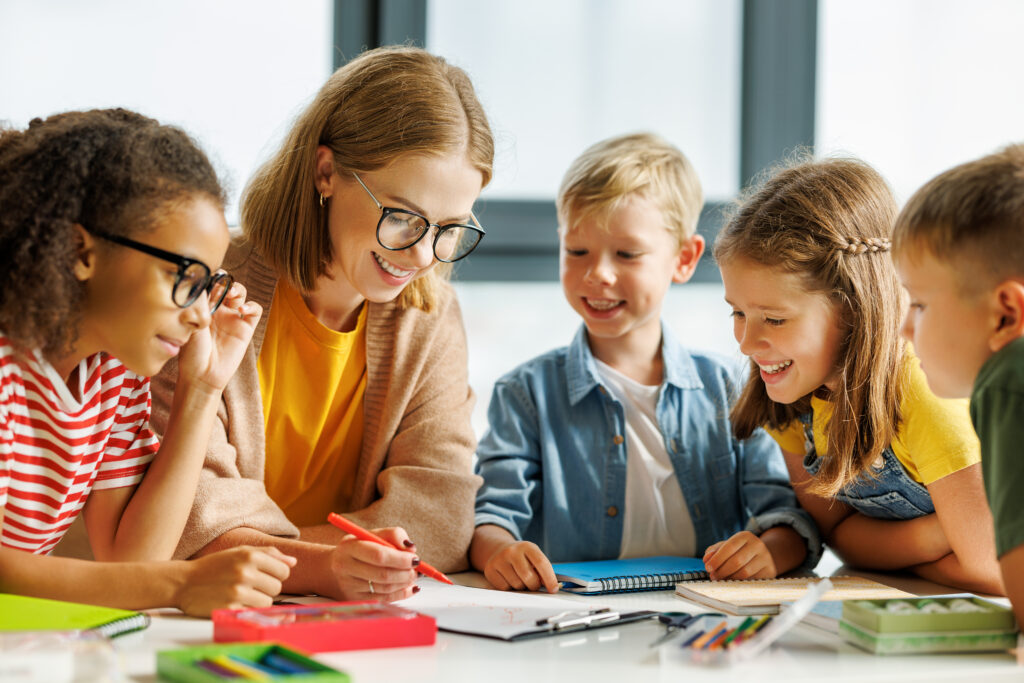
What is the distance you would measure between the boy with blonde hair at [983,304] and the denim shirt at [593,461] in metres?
0.57

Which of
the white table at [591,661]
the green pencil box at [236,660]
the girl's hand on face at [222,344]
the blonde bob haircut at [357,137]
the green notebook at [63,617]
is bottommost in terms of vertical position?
the white table at [591,661]

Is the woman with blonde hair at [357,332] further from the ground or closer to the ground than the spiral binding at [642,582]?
further from the ground

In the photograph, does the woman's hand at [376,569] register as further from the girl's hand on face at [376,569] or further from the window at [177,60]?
the window at [177,60]

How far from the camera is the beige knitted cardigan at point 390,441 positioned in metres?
1.28

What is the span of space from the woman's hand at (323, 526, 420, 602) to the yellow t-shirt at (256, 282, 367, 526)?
0.33m

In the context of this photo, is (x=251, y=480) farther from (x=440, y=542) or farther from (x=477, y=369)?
(x=477, y=369)

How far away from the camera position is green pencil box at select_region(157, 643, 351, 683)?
0.75 metres

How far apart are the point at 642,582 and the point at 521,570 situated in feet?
0.50

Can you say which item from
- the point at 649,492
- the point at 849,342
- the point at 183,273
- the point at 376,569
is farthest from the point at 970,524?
the point at 183,273

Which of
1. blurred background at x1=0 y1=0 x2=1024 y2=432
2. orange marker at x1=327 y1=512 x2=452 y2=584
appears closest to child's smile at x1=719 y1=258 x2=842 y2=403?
orange marker at x1=327 y1=512 x2=452 y2=584

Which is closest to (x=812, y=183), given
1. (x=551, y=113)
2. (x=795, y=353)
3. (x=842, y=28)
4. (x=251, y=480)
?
(x=795, y=353)

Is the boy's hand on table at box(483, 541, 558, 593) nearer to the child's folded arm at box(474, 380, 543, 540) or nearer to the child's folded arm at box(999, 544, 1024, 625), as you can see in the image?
the child's folded arm at box(474, 380, 543, 540)

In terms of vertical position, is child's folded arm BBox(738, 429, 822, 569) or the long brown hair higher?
the long brown hair

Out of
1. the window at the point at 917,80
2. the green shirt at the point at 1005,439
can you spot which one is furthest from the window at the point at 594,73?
the green shirt at the point at 1005,439
